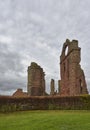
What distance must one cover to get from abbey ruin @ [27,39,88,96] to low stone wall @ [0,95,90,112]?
7.49 m

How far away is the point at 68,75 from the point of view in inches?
1665

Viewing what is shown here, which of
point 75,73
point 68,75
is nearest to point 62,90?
point 68,75

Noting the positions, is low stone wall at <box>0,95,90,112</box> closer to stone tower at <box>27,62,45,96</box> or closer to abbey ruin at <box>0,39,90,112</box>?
abbey ruin at <box>0,39,90,112</box>

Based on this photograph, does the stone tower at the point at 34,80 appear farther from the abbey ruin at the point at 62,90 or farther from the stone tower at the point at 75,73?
the stone tower at the point at 75,73

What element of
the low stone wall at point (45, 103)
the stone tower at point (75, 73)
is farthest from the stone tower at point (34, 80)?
the low stone wall at point (45, 103)

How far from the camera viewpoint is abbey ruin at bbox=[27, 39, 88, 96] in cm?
3934

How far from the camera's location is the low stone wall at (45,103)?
97.8 ft

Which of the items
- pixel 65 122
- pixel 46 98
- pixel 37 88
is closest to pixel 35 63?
pixel 37 88

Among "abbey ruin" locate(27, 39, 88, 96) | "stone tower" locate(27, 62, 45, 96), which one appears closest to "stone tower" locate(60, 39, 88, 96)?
"abbey ruin" locate(27, 39, 88, 96)

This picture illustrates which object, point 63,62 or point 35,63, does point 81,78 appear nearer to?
point 63,62

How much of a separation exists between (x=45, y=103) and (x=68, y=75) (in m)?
12.0

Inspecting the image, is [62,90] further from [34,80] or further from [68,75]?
[34,80]

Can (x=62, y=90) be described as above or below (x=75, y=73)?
below

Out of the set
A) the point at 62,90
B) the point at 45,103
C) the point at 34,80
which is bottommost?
the point at 45,103
